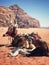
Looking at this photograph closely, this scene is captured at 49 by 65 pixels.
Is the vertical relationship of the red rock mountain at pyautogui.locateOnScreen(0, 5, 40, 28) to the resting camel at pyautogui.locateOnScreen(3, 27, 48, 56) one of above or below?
above

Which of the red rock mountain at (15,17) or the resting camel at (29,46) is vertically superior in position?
the red rock mountain at (15,17)

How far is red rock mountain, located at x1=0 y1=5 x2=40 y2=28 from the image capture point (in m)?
93.3

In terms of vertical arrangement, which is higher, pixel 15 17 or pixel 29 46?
pixel 15 17

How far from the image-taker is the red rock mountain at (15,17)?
93312mm

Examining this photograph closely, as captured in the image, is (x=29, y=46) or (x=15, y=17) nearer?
(x=29, y=46)

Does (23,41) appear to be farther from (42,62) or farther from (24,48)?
(42,62)

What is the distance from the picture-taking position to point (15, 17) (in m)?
117

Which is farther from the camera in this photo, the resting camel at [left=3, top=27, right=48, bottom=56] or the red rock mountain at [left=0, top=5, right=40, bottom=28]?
the red rock mountain at [left=0, top=5, right=40, bottom=28]

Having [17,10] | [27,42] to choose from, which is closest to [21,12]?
[17,10]

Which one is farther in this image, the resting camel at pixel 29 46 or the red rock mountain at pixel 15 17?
the red rock mountain at pixel 15 17

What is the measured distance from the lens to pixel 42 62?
8672mm

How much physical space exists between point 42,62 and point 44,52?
1520 millimetres

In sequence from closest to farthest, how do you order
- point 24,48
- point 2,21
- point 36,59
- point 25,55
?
point 36,59
point 25,55
point 24,48
point 2,21

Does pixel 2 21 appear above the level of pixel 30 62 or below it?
above
